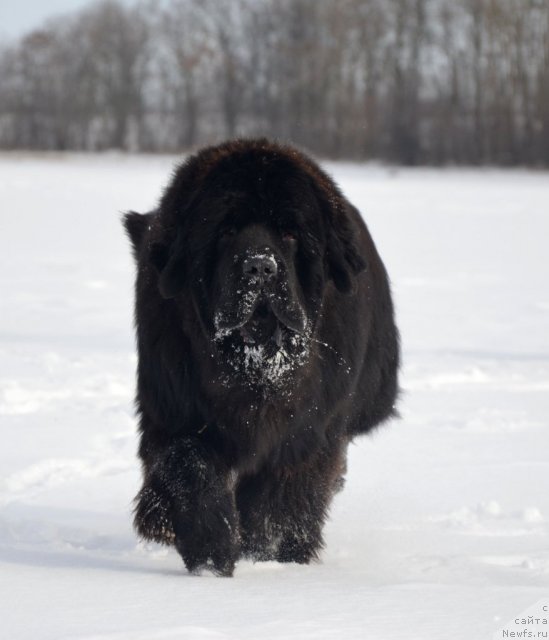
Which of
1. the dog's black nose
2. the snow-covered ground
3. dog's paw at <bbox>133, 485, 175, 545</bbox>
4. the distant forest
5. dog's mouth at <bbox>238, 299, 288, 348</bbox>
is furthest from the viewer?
the distant forest

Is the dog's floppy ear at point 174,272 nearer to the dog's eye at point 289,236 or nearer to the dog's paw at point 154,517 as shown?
the dog's eye at point 289,236

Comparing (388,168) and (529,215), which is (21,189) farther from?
(388,168)

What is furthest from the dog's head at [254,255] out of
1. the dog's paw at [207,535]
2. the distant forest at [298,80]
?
the distant forest at [298,80]

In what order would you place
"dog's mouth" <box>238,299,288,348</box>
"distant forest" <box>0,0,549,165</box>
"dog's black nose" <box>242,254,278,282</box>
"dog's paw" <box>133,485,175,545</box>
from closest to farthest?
"dog's black nose" <box>242,254,278,282</box> → "dog's mouth" <box>238,299,288,348</box> → "dog's paw" <box>133,485,175,545</box> → "distant forest" <box>0,0,549,165</box>

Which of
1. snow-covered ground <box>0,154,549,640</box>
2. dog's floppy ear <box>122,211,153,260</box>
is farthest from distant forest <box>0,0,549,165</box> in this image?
dog's floppy ear <box>122,211,153,260</box>

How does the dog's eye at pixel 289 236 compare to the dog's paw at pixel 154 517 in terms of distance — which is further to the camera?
the dog's paw at pixel 154 517

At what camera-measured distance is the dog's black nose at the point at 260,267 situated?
3.38m

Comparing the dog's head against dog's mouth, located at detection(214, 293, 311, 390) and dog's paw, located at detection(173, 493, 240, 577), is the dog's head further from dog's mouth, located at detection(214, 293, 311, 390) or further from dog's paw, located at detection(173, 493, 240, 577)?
dog's paw, located at detection(173, 493, 240, 577)

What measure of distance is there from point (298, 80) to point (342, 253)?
42.7m

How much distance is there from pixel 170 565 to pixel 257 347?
82cm

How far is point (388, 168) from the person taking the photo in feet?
115

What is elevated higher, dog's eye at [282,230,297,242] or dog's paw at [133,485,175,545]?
dog's eye at [282,230,297,242]

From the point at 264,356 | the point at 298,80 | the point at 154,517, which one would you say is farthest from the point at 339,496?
the point at 298,80

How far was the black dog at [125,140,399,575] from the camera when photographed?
356cm
